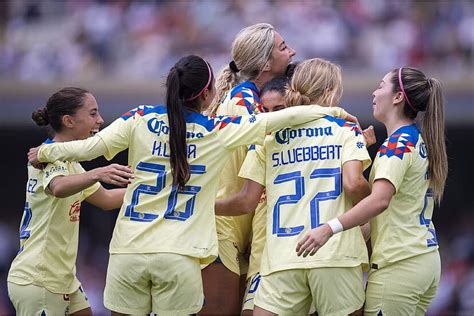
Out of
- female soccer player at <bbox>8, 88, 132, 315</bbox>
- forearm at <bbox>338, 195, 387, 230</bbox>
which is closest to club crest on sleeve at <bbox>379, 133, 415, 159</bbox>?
forearm at <bbox>338, 195, 387, 230</bbox>

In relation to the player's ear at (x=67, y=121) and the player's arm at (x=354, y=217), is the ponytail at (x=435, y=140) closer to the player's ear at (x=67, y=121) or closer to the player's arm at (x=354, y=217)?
the player's arm at (x=354, y=217)

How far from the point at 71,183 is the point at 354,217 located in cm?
155

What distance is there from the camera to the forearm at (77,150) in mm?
5473

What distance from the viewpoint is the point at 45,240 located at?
604 cm

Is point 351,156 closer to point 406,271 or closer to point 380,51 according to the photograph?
point 406,271

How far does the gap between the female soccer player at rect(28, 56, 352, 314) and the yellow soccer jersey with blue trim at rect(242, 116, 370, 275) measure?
0.15 m

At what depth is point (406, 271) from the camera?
5.52 m

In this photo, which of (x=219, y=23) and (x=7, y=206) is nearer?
(x=219, y=23)

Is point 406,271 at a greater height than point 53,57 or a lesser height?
lesser

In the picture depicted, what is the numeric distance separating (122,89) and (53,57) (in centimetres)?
130

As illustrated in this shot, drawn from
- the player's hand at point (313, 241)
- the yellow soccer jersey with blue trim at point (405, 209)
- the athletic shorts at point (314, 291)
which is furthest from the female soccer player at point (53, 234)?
the yellow soccer jersey with blue trim at point (405, 209)

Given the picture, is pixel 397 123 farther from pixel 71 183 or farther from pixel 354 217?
pixel 71 183

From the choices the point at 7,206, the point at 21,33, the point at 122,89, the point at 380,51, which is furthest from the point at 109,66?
the point at 380,51

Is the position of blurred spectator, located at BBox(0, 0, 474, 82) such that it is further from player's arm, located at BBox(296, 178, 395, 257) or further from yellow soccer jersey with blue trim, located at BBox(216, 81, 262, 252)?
player's arm, located at BBox(296, 178, 395, 257)
